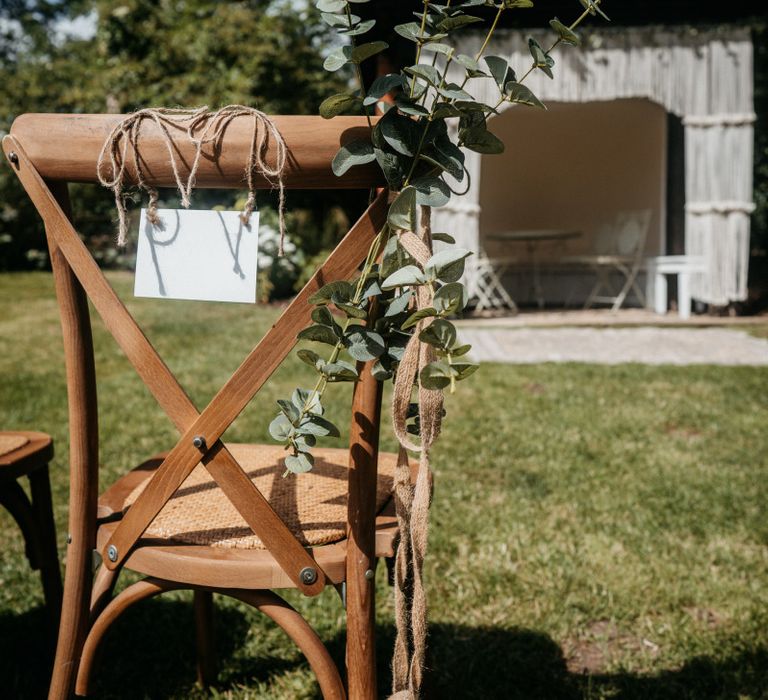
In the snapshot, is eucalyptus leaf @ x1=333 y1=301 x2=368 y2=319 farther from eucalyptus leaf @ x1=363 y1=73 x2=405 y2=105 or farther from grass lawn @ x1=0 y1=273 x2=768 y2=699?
grass lawn @ x1=0 y1=273 x2=768 y2=699

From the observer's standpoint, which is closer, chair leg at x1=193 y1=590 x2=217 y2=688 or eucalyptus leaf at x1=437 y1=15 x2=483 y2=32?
eucalyptus leaf at x1=437 y1=15 x2=483 y2=32

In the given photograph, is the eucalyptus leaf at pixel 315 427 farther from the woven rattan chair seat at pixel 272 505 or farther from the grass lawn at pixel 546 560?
the grass lawn at pixel 546 560

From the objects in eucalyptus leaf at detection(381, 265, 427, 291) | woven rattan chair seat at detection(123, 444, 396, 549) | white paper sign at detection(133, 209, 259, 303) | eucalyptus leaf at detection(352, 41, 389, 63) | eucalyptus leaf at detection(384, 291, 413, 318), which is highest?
eucalyptus leaf at detection(352, 41, 389, 63)

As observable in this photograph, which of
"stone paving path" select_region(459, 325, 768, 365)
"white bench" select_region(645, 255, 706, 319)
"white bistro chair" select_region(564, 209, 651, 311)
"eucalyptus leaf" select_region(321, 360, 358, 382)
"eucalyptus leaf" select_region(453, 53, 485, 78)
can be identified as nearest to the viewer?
"eucalyptus leaf" select_region(453, 53, 485, 78)

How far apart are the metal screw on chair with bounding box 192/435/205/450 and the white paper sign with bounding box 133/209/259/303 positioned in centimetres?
21

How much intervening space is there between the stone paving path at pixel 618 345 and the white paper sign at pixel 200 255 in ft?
14.0

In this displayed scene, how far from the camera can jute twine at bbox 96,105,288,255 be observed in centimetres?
96

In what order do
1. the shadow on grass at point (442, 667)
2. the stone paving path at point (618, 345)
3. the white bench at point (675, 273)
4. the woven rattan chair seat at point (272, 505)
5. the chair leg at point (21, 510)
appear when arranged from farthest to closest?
the white bench at point (675, 273) → the stone paving path at point (618, 345) → the shadow on grass at point (442, 667) → the chair leg at point (21, 510) → the woven rattan chair seat at point (272, 505)

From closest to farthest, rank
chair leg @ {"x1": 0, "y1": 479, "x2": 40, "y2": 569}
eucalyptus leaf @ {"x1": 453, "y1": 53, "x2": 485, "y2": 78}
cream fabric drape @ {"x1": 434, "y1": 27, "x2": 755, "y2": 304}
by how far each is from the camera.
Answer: eucalyptus leaf @ {"x1": 453, "y1": 53, "x2": 485, "y2": 78}
chair leg @ {"x1": 0, "y1": 479, "x2": 40, "y2": 569}
cream fabric drape @ {"x1": 434, "y1": 27, "x2": 755, "y2": 304}

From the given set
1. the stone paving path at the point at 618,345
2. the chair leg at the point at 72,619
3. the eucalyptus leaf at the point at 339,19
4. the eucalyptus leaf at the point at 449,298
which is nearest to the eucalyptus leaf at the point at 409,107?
the eucalyptus leaf at the point at 339,19

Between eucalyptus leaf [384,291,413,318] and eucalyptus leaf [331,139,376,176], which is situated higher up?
eucalyptus leaf [331,139,376,176]

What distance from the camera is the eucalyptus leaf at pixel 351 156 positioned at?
917mm

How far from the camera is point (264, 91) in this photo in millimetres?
9359

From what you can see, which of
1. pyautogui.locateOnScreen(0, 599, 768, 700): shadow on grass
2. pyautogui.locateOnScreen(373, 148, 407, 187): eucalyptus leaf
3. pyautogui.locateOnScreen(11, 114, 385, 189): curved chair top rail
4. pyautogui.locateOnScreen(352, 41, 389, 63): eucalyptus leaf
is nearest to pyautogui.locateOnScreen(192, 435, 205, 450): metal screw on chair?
pyautogui.locateOnScreen(11, 114, 385, 189): curved chair top rail
